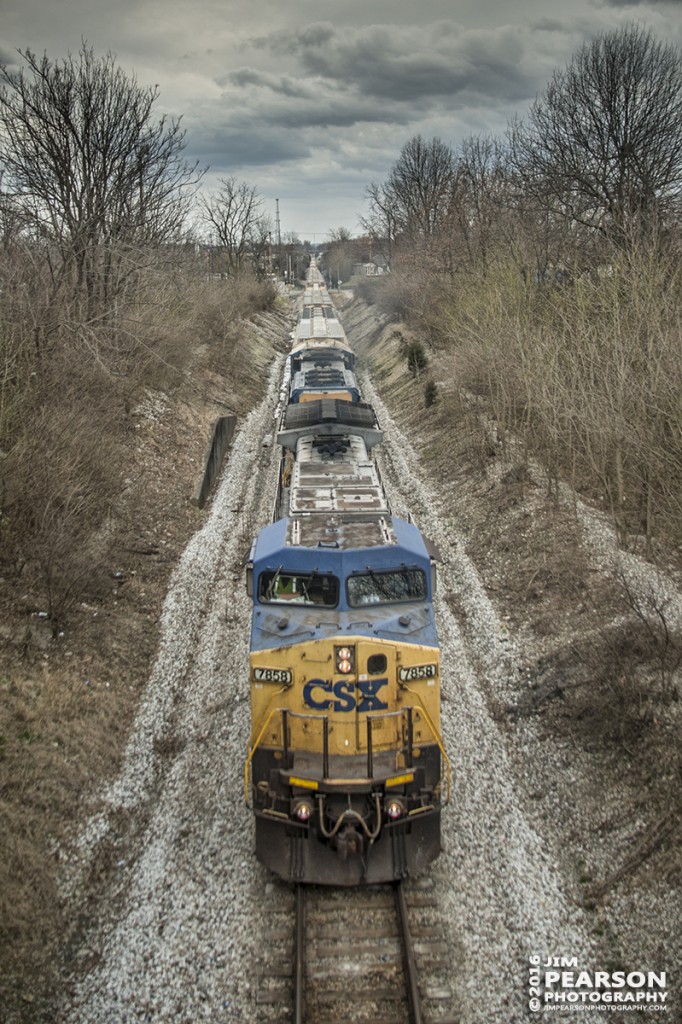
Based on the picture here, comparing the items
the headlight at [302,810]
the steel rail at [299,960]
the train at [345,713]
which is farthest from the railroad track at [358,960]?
the headlight at [302,810]

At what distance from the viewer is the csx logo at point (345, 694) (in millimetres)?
9094

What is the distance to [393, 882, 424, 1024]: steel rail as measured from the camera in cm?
779

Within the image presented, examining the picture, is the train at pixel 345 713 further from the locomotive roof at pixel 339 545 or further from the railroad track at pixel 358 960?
the railroad track at pixel 358 960

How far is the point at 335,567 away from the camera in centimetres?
982

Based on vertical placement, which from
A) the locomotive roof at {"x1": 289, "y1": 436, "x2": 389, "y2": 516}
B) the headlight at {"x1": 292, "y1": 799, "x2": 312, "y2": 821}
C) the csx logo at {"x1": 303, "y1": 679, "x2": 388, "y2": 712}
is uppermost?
the locomotive roof at {"x1": 289, "y1": 436, "x2": 389, "y2": 516}

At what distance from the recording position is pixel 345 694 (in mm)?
9109

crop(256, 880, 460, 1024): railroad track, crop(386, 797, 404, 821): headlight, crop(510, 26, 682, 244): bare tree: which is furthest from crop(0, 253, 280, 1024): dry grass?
crop(510, 26, 682, 244): bare tree

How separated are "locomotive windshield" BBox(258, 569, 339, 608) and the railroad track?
3.65m

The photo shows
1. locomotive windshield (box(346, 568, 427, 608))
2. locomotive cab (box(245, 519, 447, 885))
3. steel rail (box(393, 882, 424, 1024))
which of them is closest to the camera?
steel rail (box(393, 882, 424, 1024))

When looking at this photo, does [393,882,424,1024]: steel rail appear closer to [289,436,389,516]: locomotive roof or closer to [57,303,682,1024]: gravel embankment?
[57,303,682,1024]: gravel embankment

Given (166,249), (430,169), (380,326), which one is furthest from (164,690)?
(430,169)

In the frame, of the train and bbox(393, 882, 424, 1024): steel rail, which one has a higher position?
Answer: the train

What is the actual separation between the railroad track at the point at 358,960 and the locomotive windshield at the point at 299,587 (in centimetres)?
365

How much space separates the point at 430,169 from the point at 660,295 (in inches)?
1983
